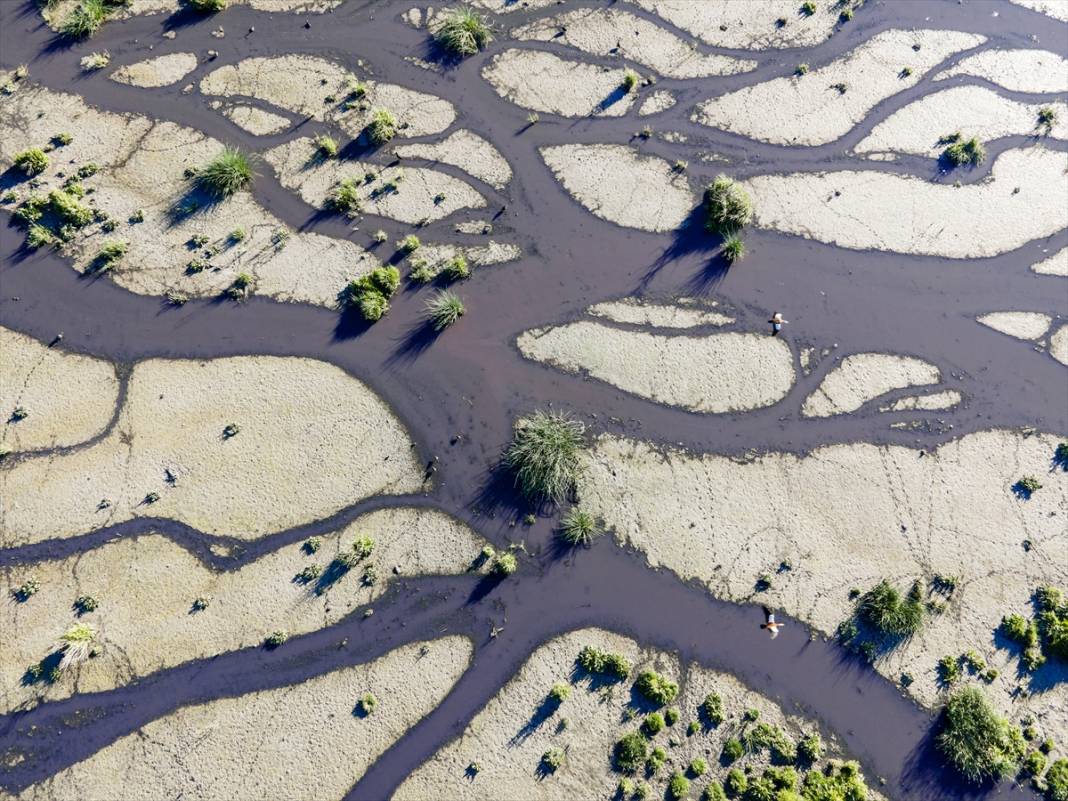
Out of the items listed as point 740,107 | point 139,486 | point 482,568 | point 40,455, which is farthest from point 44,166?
point 740,107

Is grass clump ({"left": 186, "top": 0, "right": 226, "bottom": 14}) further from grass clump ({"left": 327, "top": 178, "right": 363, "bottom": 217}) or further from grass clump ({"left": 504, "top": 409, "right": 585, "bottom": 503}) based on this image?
grass clump ({"left": 504, "top": 409, "right": 585, "bottom": 503})

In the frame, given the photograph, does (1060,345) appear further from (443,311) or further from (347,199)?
(347,199)

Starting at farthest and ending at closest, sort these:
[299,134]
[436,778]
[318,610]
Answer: [299,134], [318,610], [436,778]

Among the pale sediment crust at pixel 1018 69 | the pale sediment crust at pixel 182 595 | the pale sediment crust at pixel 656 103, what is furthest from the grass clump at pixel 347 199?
the pale sediment crust at pixel 1018 69

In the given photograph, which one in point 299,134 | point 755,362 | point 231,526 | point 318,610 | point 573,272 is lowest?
point 318,610

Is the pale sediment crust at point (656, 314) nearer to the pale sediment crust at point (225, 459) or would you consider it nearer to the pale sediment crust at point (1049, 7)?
the pale sediment crust at point (225, 459)

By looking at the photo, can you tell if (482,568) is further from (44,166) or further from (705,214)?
(44,166)

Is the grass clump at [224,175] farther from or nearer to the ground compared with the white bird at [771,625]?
farther from the ground
